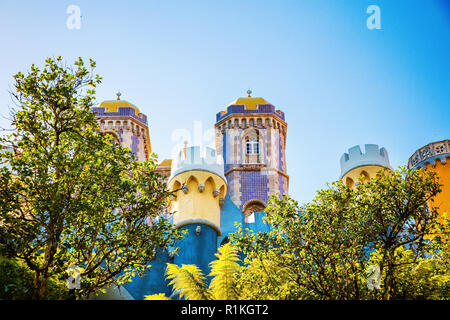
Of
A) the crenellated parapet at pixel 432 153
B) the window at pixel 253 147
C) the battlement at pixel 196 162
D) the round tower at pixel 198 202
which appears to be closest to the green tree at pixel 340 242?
the round tower at pixel 198 202

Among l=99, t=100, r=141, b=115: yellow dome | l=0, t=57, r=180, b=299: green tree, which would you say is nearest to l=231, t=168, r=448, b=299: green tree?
l=0, t=57, r=180, b=299: green tree

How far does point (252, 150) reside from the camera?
32.2 m

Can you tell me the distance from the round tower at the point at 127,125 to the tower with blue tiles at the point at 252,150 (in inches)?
232

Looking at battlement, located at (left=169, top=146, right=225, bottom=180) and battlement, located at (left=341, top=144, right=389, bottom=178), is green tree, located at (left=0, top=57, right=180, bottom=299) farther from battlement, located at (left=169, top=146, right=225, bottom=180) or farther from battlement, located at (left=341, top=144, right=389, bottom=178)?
battlement, located at (left=341, top=144, right=389, bottom=178)

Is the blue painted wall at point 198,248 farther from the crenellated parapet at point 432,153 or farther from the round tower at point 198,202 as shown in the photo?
the crenellated parapet at point 432,153

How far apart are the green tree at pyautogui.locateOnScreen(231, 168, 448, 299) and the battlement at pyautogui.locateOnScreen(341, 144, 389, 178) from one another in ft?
32.8

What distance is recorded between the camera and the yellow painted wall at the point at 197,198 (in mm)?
20422

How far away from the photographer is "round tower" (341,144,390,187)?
23359mm

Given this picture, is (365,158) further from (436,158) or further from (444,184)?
(444,184)
